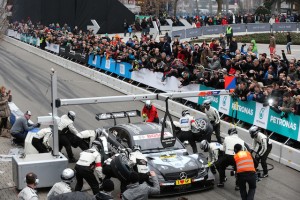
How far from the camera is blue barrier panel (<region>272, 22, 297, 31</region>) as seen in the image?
53.5m

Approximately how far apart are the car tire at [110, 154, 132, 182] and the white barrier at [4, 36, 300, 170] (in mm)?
6226

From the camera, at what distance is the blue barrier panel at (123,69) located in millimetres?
29755

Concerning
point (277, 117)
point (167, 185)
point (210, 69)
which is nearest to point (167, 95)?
point (167, 185)

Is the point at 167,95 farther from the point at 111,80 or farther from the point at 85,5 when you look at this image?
the point at 85,5

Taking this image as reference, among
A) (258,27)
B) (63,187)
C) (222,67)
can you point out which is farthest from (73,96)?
(258,27)

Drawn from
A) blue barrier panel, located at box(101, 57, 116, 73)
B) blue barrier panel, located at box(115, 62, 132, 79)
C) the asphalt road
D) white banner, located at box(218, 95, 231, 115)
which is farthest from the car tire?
blue barrier panel, located at box(101, 57, 116, 73)

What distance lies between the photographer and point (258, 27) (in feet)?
180

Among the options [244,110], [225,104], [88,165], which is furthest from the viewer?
[225,104]

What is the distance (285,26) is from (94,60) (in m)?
25.2

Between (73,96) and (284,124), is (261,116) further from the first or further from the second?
(73,96)

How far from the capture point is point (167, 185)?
13.7 metres

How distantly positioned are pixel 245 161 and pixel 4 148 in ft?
29.5

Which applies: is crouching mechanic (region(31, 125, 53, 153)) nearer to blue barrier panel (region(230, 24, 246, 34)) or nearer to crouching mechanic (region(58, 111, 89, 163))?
crouching mechanic (region(58, 111, 89, 163))

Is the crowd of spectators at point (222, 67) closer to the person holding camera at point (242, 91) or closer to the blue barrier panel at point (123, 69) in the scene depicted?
the person holding camera at point (242, 91)
